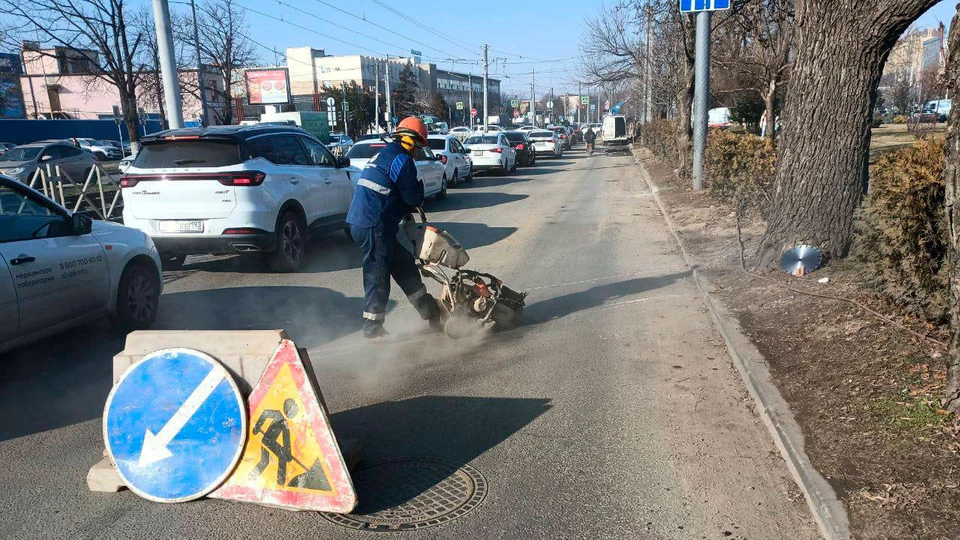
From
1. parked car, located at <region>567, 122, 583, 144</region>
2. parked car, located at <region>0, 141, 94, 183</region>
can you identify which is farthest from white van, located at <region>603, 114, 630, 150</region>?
parked car, located at <region>0, 141, 94, 183</region>

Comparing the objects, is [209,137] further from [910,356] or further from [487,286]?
[910,356]

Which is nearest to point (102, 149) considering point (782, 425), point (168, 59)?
point (168, 59)

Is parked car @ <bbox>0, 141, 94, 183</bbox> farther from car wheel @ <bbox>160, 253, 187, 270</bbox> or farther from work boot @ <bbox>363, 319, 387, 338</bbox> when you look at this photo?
work boot @ <bbox>363, 319, 387, 338</bbox>

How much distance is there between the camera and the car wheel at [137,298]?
256 inches

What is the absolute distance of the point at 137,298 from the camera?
675 cm

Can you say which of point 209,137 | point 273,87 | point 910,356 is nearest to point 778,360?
point 910,356

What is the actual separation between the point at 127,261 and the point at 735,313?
5.65m

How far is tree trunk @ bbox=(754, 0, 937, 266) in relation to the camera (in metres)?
6.89

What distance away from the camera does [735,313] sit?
266 inches

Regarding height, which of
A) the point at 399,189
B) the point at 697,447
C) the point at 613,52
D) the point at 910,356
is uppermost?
the point at 613,52

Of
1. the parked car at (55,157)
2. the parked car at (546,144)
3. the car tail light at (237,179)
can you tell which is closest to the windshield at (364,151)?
the car tail light at (237,179)

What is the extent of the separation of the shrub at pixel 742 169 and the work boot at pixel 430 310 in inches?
243

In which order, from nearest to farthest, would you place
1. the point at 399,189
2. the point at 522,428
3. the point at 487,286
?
the point at 522,428
the point at 399,189
the point at 487,286

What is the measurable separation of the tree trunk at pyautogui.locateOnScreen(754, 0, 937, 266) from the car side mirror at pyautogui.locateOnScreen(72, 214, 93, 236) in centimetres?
664
